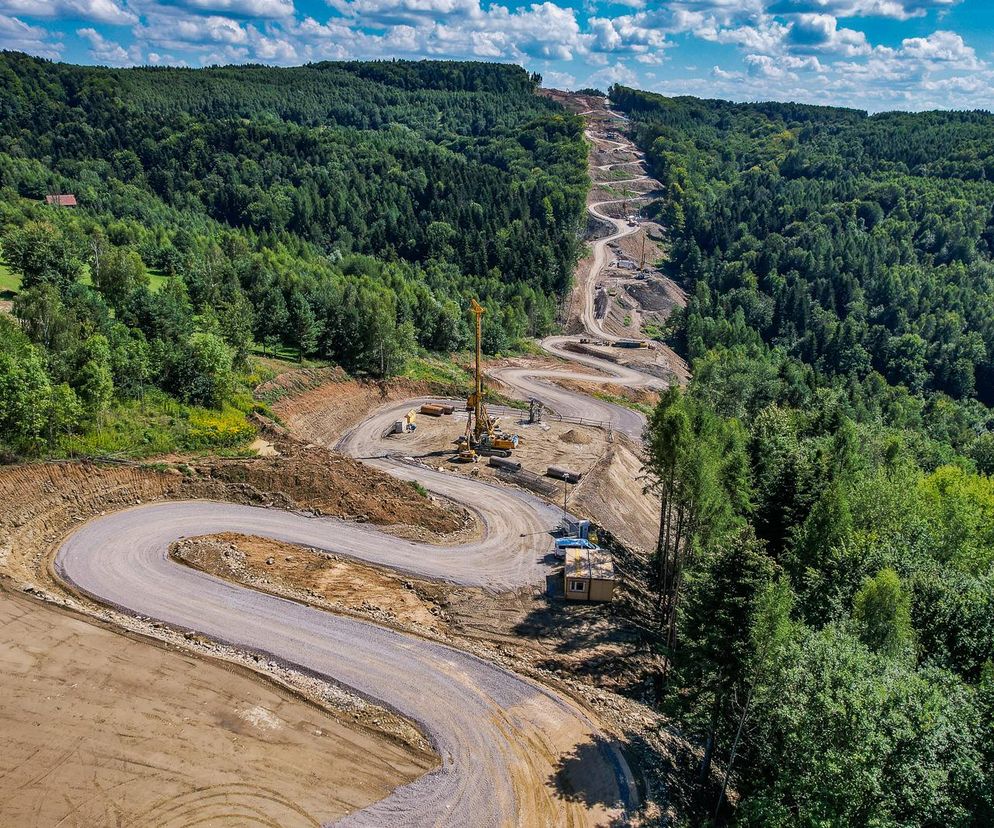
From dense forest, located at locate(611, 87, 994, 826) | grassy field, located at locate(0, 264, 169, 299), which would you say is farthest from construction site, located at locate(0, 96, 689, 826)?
grassy field, located at locate(0, 264, 169, 299)

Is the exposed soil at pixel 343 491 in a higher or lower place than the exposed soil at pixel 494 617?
higher

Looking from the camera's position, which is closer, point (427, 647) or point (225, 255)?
point (427, 647)

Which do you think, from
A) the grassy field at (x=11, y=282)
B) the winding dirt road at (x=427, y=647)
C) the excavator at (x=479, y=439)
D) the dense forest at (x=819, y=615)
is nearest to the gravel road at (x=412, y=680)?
the winding dirt road at (x=427, y=647)

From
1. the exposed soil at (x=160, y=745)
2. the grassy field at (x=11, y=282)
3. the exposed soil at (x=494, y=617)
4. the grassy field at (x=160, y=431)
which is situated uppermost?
the grassy field at (x=11, y=282)

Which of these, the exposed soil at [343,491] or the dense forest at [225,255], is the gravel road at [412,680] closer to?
the exposed soil at [343,491]

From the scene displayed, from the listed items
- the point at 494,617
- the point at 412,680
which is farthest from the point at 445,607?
the point at 412,680

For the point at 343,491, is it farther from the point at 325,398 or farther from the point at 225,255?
the point at 225,255

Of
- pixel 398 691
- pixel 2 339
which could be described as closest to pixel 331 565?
pixel 398 691

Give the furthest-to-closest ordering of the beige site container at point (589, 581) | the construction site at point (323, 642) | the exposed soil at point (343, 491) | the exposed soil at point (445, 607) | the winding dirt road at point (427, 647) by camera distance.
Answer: the exposed soil at point (343, 491) → the beige site container at point (589, 581) → the exposed soil at point (445, 607) → the winding dirt road at point (427, 647) → the construction site at point (323, 642)
